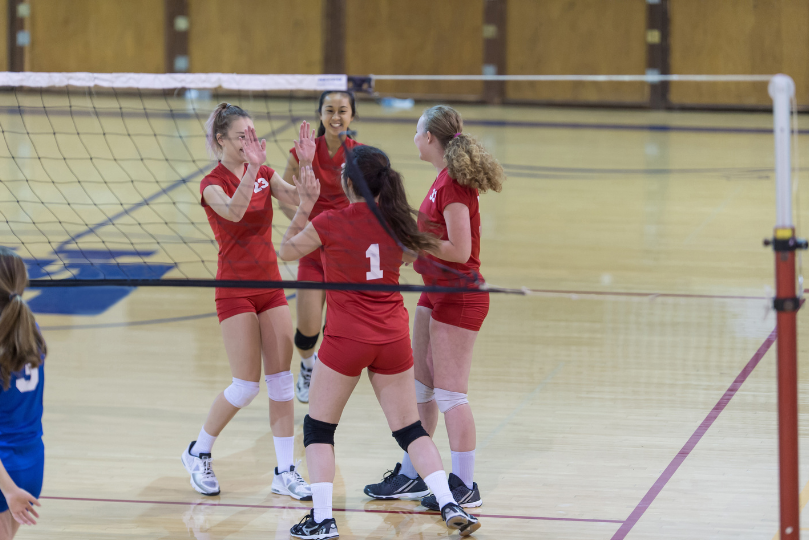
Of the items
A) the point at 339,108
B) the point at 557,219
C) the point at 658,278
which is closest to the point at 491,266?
the point at 658,278

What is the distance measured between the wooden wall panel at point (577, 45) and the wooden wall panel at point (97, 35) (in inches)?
233

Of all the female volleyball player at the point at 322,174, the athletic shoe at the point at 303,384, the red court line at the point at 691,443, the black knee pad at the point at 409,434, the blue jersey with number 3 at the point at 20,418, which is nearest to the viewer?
the blue jersey with number 3 at the point at 20,418

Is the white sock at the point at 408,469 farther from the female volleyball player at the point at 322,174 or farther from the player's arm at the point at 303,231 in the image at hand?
the player's arm at the point at 303,231

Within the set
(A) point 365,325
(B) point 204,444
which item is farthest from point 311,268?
(A) point 365,325

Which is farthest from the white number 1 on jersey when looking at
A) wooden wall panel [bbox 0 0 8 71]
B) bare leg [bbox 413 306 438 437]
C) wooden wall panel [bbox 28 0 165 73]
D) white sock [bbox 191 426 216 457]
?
wooden wall panel [bbox 0 0 8 71]

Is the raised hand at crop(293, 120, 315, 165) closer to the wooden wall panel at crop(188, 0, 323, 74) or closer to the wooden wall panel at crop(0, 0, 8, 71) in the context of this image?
the wooden wall panel at crop(188, 0, 323, 74)

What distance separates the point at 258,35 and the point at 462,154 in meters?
13.4

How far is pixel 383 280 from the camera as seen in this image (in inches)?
153

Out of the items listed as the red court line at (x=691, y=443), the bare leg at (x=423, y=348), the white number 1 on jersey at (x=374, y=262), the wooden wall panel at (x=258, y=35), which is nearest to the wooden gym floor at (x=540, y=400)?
the red court line at (x=691, y=443)

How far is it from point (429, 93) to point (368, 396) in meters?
11.4

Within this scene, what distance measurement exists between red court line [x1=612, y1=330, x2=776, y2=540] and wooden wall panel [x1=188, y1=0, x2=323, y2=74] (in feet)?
37.8

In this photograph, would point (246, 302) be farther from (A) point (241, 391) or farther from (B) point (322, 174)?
(B) point (322, 174)

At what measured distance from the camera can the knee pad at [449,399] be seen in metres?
4.19

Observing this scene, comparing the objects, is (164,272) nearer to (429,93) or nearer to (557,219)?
(557,219)
